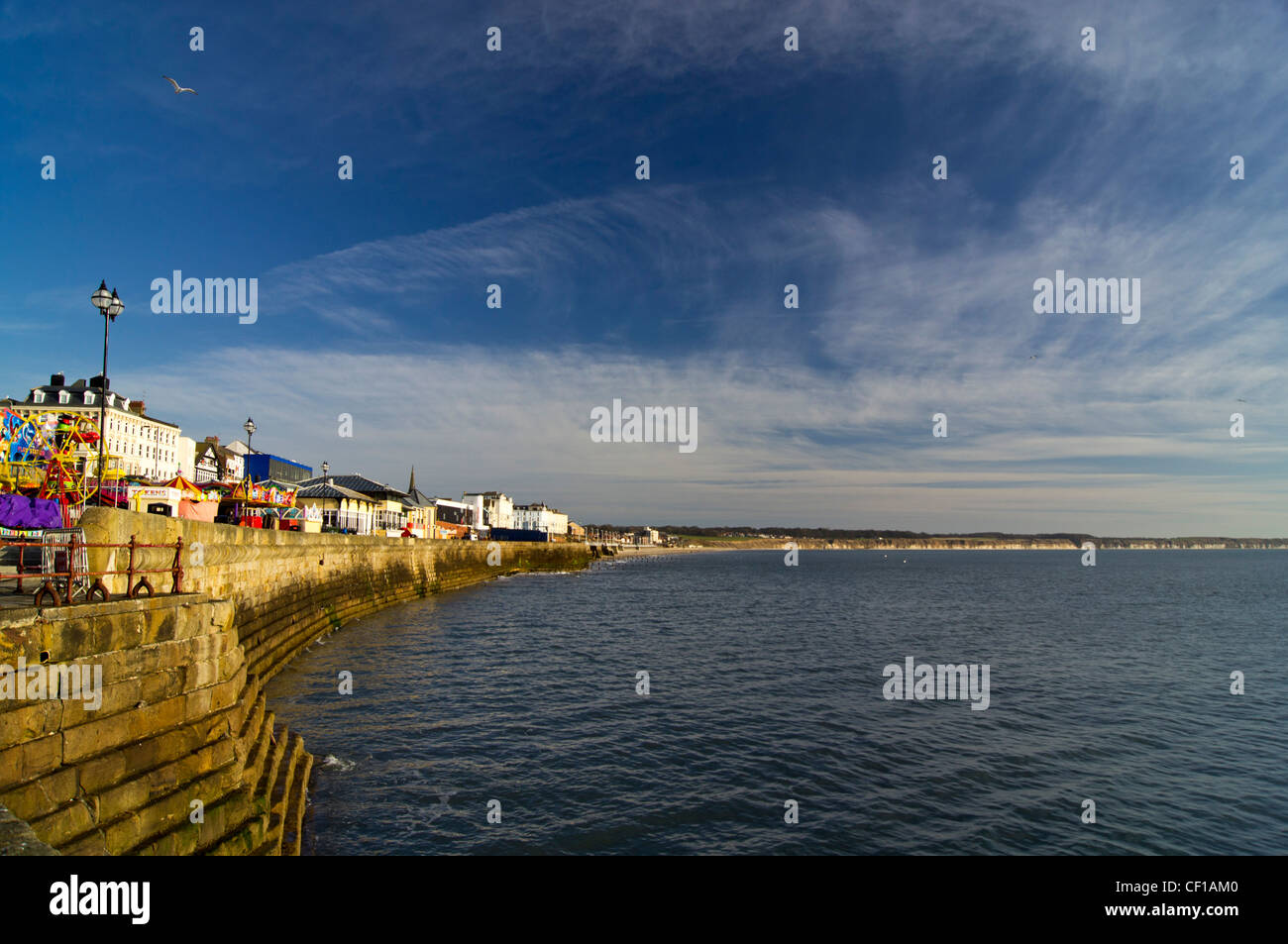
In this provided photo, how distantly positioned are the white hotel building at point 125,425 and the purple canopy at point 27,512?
187 feet

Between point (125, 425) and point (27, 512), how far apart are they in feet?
251

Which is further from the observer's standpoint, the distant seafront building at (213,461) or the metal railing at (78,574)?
the distant seafront building at (213,461)

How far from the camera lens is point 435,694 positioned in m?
24.1

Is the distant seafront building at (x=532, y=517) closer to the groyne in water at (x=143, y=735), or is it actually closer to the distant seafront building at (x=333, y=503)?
the distant seafront building at (x=333, y=503)

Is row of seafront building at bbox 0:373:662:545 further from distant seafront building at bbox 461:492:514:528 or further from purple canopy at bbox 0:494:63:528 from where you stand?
distant seafront building at bbox 461:492:514:528

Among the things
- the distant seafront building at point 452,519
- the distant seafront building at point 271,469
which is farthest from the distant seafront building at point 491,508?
the distant seafront building at point 271,469

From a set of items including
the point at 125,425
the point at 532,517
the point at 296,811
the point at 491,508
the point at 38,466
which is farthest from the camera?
the point at 532,517

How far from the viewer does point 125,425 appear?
3164 inches

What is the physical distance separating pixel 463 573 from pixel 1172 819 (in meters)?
70.5

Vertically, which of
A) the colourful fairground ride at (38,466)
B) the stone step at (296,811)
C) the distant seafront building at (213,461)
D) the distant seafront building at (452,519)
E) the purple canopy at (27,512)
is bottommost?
the stone step at (296,811)

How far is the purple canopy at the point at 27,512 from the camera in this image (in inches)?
717

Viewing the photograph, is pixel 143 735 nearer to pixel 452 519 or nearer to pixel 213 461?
pixel 213 461

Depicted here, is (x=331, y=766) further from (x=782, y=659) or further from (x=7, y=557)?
(x=782, y=659)

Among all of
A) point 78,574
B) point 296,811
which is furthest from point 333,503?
point 78,574
